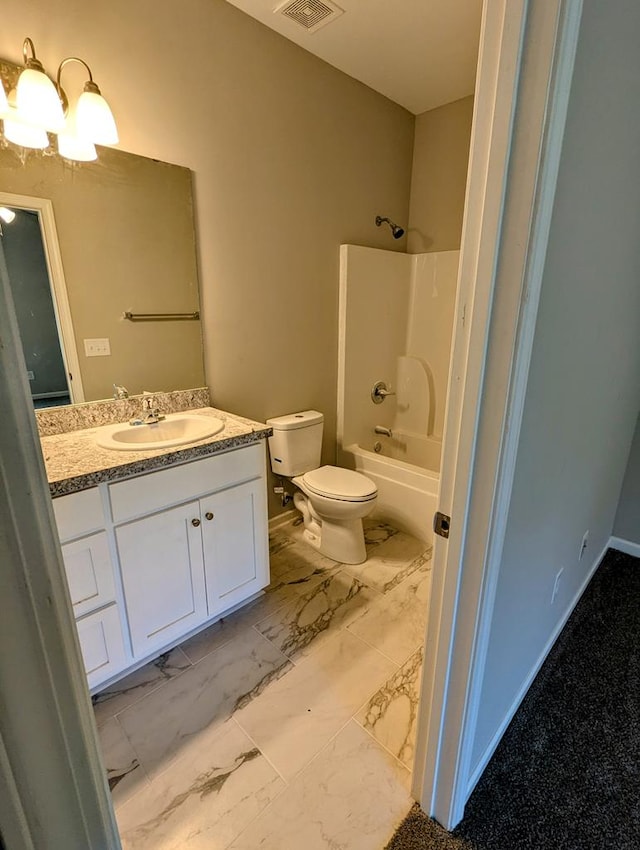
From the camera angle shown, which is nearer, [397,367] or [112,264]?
[112,264]

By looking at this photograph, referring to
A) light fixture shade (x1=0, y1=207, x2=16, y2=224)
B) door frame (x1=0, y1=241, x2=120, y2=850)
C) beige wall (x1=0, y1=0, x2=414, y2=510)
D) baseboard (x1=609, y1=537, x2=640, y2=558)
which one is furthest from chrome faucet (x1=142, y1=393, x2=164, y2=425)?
baseboard (x1=609, y1=537, x2=640, y2=558)

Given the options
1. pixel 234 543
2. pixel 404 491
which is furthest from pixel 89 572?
pixel 404 491

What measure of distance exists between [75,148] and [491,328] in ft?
5.43

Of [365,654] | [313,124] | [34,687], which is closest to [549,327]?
[34,687]

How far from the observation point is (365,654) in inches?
64.9

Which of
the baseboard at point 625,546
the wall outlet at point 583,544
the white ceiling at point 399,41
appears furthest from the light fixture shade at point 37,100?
the baseboard at point 625,546

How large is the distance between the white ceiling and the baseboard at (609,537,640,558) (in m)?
2.73

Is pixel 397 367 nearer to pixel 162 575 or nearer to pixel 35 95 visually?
pixel 162 575

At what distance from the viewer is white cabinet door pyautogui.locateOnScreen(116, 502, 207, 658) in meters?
1.41

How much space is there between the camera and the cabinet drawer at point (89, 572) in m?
1.26

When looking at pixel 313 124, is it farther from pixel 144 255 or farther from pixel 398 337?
pixel 398 337

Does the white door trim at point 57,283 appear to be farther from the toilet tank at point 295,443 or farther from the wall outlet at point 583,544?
the wall outlet at point 583,544

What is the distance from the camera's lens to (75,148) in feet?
4.90

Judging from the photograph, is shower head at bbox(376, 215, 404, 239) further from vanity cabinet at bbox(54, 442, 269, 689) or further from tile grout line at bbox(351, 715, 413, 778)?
tile grout line at bbox(351, 715, 413, 778)
